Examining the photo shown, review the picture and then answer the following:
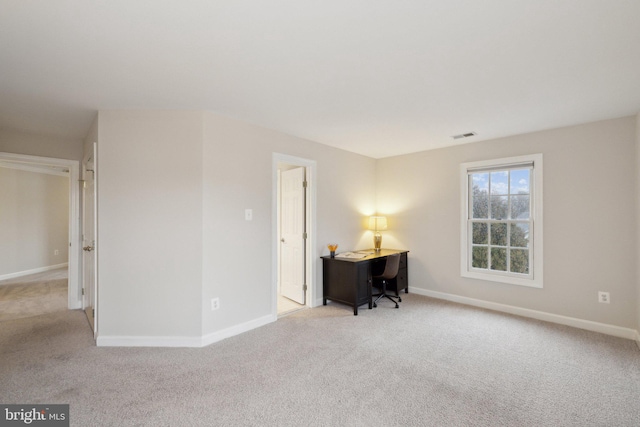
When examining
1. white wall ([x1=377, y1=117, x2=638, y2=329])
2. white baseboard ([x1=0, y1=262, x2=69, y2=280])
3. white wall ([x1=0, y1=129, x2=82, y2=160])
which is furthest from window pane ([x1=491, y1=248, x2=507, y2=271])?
white baseboard ([x1=0, y1=262, x2=69, y2=280])

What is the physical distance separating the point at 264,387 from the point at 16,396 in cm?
175

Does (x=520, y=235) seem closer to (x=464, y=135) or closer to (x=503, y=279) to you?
(x=503, y=279)

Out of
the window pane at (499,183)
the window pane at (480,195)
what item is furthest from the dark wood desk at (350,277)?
the window pane at (499,183)

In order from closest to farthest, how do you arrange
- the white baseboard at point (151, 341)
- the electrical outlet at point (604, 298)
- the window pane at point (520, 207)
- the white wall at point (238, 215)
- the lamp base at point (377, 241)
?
the white baseboard at point (151, 341) → the white wall at point (238, 215) → the electrical outlet at point (604, 298) → the window pane at point (520, 207) → the lamp base at point (377, 241)

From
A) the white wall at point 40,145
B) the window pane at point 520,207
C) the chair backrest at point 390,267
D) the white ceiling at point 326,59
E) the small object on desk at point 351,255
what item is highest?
the white ceiling at point 326,59

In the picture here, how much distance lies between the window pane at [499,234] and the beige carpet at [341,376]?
1.07 metres

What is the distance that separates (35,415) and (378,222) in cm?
432

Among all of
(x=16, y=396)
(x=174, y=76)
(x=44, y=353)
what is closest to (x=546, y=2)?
(x=174, y=76)

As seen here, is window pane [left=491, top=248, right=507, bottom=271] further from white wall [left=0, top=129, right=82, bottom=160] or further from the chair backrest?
white wall [left=0, top=129, right=82, bottom=160]

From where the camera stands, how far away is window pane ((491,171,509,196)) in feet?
13.1

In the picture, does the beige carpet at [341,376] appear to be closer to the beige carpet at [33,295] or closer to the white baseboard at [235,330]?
the white baseboard at [235,330]

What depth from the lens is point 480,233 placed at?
167 inches

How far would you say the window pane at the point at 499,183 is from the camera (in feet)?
13.1

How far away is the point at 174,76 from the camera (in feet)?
7.42
